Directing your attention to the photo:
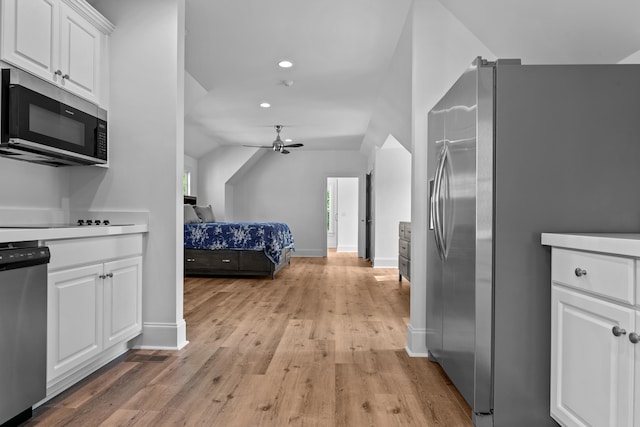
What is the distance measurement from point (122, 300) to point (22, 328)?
84 centimetres

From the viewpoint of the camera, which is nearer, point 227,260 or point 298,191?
point 227,260

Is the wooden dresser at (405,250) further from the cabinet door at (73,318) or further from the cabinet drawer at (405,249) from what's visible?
the cabinet door at (73,318)

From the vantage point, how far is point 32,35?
2230mm

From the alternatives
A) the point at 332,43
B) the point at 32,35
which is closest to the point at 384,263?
the point at 332,43

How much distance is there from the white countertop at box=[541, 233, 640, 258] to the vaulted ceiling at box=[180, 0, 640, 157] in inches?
56.1

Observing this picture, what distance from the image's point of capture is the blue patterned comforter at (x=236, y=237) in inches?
243

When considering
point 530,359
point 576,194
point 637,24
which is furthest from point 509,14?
point 530,359

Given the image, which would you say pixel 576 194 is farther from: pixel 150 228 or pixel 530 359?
pixel 150 228

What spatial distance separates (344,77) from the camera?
4.77 meters

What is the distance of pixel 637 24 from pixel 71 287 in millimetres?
3303

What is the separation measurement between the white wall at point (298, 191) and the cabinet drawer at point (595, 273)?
319 inches

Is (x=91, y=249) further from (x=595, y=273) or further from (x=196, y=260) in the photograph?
(x=196, y=260)

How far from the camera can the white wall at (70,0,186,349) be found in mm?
2883

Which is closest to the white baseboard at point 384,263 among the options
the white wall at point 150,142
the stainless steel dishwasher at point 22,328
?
the white wall at point 150,142
